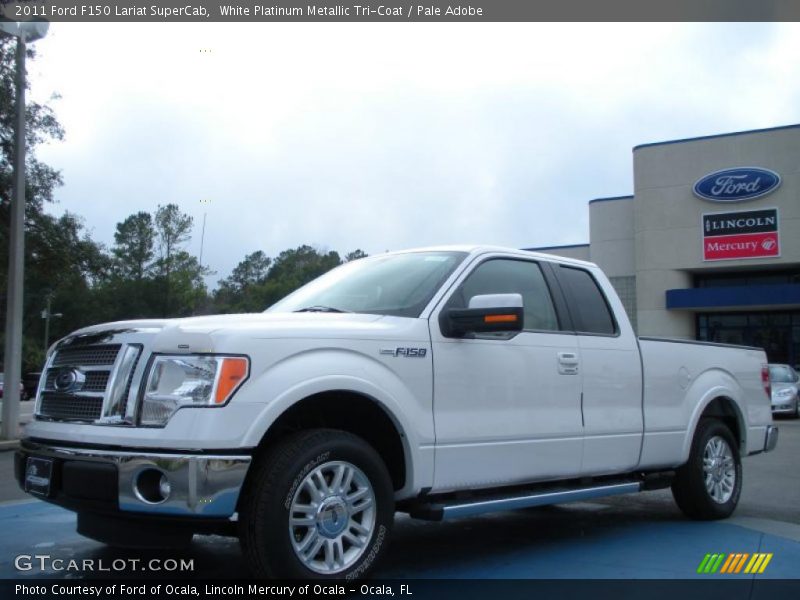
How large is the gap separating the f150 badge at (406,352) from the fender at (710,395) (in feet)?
9.45

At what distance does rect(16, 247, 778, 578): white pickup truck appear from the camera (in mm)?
3957

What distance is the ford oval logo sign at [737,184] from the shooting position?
3425 cm

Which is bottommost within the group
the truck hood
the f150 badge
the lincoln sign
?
the f150 badge

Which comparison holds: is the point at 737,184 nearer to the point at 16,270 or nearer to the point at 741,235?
the point at 741,235

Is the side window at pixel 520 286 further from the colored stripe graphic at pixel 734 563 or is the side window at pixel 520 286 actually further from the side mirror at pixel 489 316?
the colored stripe graphic at pixel 734 563

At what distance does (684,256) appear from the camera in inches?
1415

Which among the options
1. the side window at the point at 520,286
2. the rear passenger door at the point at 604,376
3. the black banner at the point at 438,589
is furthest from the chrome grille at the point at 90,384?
the rear passenger door at the point at 604,376

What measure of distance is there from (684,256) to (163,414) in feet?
113

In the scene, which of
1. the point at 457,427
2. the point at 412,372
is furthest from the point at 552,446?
the point at 412,372

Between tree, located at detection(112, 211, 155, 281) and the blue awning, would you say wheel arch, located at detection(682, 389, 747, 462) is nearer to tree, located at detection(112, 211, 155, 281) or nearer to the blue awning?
tree, located at detection(112, 211, 155, 281)

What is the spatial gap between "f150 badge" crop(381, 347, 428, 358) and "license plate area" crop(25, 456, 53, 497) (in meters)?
1.78

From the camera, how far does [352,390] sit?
436cm

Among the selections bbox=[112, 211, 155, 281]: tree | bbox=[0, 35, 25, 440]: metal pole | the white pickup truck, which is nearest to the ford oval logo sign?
bbox=[112, 211, 155, 281]: tree

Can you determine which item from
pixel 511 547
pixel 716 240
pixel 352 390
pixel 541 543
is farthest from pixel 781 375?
pixel 352 390
